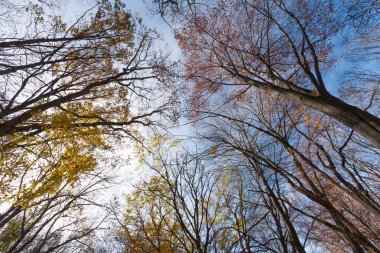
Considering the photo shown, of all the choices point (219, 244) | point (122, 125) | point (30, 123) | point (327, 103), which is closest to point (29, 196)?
point (30, 123)

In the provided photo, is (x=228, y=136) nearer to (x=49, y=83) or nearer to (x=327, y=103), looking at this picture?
(x=327, y=103)

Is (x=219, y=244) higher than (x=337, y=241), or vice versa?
(x=337, y=241)

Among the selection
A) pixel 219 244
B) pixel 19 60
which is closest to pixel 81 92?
pixel 19 60

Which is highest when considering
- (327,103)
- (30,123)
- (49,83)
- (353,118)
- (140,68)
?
(140,68)

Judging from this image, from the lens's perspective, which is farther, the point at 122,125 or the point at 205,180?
the point at 122,125

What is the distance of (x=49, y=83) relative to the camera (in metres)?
6.28

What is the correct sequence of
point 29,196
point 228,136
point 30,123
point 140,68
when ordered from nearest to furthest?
point 29,196 → point 228,136 → point 30,123 → point 140,68

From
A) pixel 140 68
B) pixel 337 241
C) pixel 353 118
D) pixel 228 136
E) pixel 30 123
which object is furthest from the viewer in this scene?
pixel 140 68

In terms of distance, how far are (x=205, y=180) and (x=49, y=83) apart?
5.51 metres

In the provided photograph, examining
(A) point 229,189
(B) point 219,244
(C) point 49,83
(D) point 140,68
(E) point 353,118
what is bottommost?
(B) point 219,244

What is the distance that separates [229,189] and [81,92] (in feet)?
18.9

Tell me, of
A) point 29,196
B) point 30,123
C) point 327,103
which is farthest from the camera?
point 30,123

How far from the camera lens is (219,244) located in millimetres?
5746

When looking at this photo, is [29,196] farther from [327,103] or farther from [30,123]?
[327,103]
